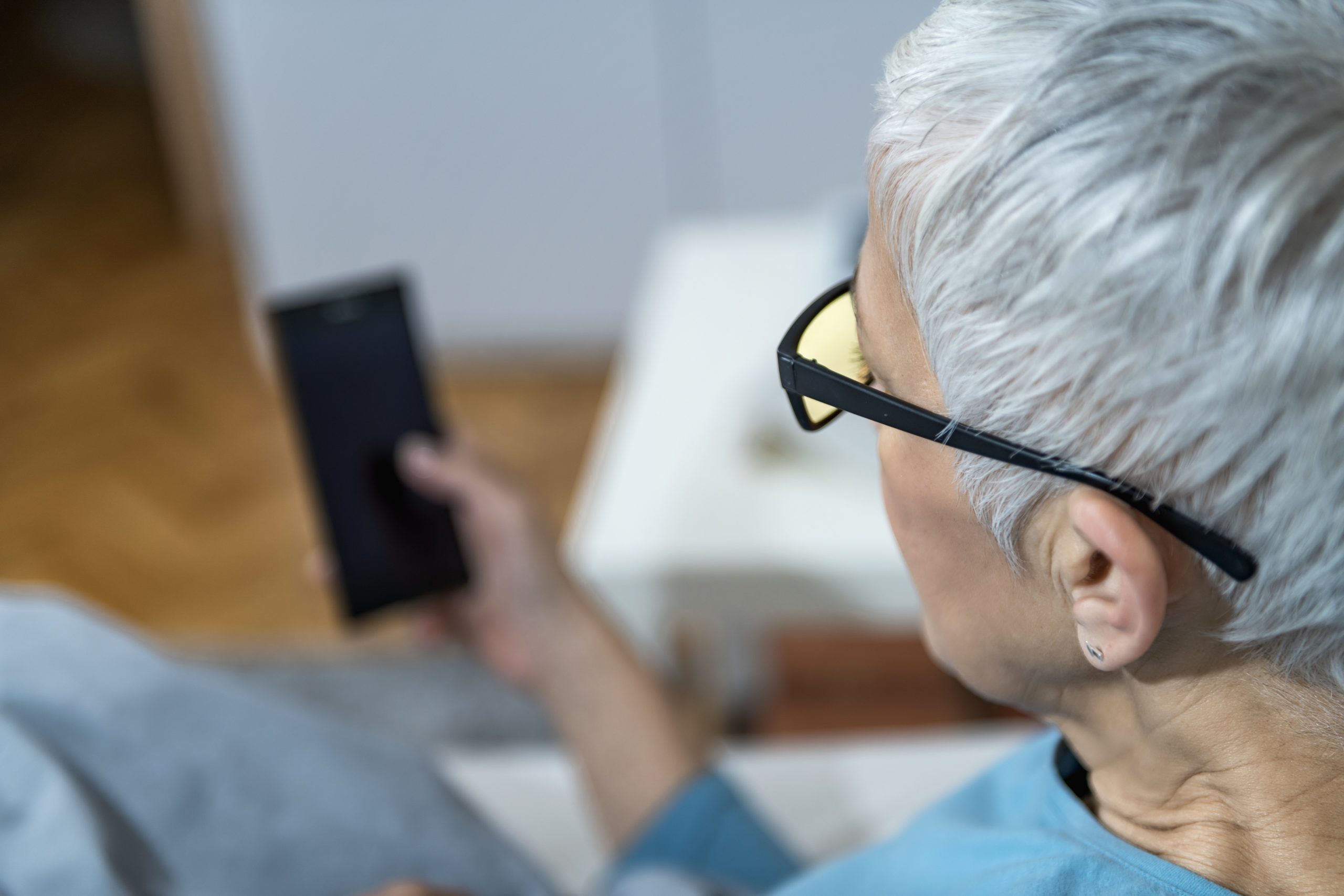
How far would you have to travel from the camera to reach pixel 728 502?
4.18ft

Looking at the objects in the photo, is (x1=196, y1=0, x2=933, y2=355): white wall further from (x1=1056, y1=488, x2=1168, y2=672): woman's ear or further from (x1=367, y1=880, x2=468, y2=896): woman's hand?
(x1=1056, y1=488, x2=1168, y2=672): woman's ear

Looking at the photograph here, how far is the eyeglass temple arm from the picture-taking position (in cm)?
43

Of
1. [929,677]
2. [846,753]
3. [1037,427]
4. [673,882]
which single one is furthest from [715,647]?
[1037,427]

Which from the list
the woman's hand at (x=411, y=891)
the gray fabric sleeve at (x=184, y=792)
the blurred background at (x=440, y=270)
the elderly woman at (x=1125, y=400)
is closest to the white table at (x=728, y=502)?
the blurred background at (x=440, y=270)

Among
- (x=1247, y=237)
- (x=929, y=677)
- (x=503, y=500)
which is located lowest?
(x=929, y=677)

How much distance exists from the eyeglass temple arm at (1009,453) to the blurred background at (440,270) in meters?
0.98

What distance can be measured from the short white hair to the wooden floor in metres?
1.69

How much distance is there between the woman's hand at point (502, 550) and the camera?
1075mm

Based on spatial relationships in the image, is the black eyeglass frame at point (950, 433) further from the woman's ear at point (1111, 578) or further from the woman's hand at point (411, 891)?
the woman's hand at point (411, 891)

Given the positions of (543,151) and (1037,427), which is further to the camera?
(543,151)

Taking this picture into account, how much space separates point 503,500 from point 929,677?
0.75m

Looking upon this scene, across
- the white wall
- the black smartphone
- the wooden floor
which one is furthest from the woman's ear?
the white wall

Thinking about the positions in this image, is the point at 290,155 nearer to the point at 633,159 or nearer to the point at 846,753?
the point at 633,159

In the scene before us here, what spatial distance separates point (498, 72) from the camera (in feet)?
7.56
